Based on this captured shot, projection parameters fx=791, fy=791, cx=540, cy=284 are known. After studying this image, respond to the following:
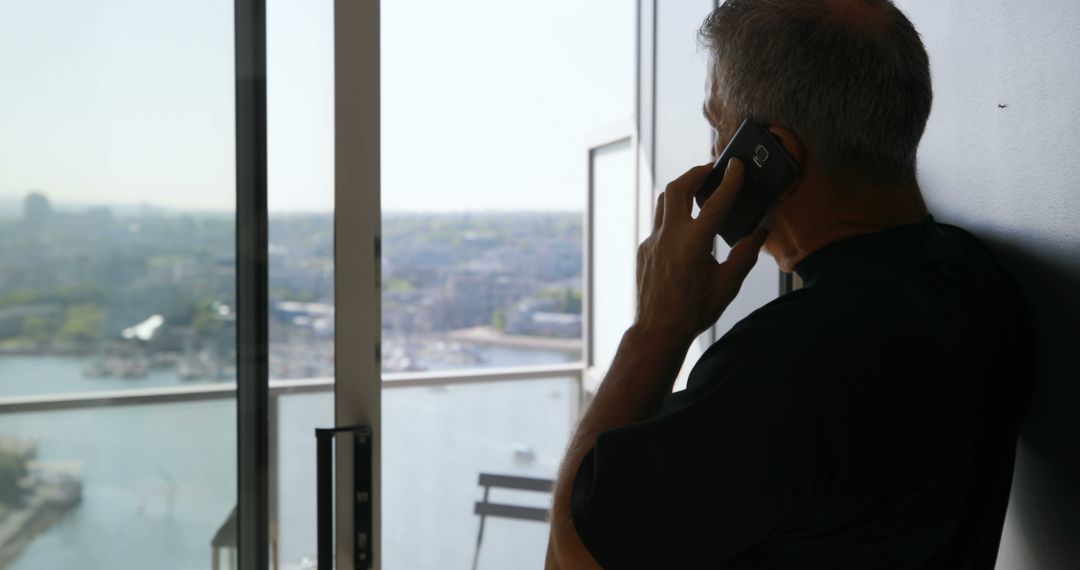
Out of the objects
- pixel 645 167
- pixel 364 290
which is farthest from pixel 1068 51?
pixel 645 167

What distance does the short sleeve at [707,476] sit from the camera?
68 centimetres

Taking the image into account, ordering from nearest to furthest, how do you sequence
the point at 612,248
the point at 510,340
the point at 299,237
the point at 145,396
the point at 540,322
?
the point at 145,396 < the point at 299,237 < the point at 612,248 < the point at 510,340 < the point at 540,322

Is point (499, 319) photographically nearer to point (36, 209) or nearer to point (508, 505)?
point (508, 505)

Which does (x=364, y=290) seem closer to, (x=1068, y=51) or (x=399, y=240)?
(x=1068, y=51)

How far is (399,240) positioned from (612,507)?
3253mm

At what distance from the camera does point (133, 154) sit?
3.68ft

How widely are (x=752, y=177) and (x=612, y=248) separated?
2.42 meters

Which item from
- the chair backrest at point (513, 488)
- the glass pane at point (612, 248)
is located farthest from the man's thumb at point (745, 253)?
the chair backrest at point (513, 488)

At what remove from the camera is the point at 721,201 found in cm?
85

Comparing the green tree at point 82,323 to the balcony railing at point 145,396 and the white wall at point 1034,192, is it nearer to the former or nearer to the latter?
the balcony railing at point 145,396

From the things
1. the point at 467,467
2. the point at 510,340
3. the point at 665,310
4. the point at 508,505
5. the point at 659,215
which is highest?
the point at 659,215

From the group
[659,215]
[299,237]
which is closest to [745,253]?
[659,215]

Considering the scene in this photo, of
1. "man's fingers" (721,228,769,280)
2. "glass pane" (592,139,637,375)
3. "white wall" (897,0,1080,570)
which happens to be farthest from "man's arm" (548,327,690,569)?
"glass pane" (592,139,637,375)

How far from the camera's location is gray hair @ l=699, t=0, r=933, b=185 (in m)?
0.76
